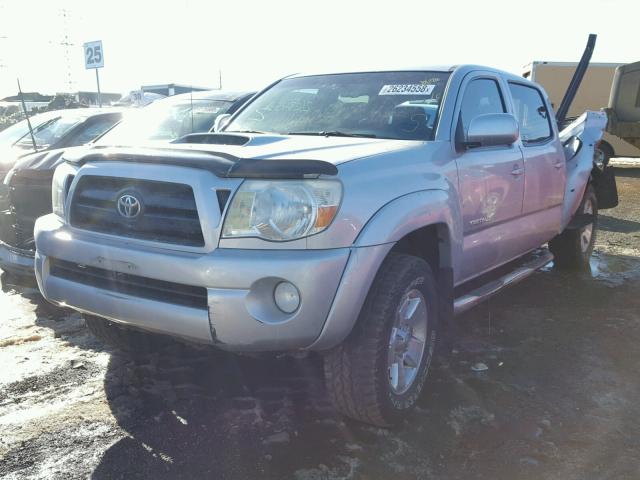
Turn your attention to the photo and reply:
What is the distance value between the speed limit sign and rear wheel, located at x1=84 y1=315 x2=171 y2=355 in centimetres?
750

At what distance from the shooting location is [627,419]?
306cm

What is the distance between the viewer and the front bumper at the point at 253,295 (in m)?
2.39


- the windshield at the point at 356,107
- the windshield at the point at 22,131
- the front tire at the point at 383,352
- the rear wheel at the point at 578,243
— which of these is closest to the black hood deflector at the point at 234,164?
the front tire at the point at 383,352

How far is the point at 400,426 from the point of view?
2.93 metres

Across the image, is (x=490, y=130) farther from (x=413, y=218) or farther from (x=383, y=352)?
(x=383, y=352)

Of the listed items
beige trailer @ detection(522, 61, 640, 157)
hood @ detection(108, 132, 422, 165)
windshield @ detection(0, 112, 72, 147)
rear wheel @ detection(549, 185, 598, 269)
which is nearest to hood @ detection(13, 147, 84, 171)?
hood @ detection(108, 132, 422, 165)

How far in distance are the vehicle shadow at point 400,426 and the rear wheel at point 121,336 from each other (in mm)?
93

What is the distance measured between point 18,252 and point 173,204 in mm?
2428

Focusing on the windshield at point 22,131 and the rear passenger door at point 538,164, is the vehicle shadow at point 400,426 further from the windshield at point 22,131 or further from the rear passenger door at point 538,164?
the windshield at point 22,131

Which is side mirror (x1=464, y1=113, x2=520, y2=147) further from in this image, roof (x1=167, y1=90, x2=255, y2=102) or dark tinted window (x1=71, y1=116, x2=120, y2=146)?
dark tinted window (x1=71, y1=116, x2=120, y2=146)

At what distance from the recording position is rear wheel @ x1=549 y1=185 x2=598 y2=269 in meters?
5.79

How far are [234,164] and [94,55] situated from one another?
8.56m

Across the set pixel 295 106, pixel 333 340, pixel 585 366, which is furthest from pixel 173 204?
pixel 585 366

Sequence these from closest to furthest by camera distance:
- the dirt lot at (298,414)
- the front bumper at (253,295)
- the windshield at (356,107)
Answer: the front bumper at (253,295) < the dirt lot at (298,414) < the windshield at (356,107)
